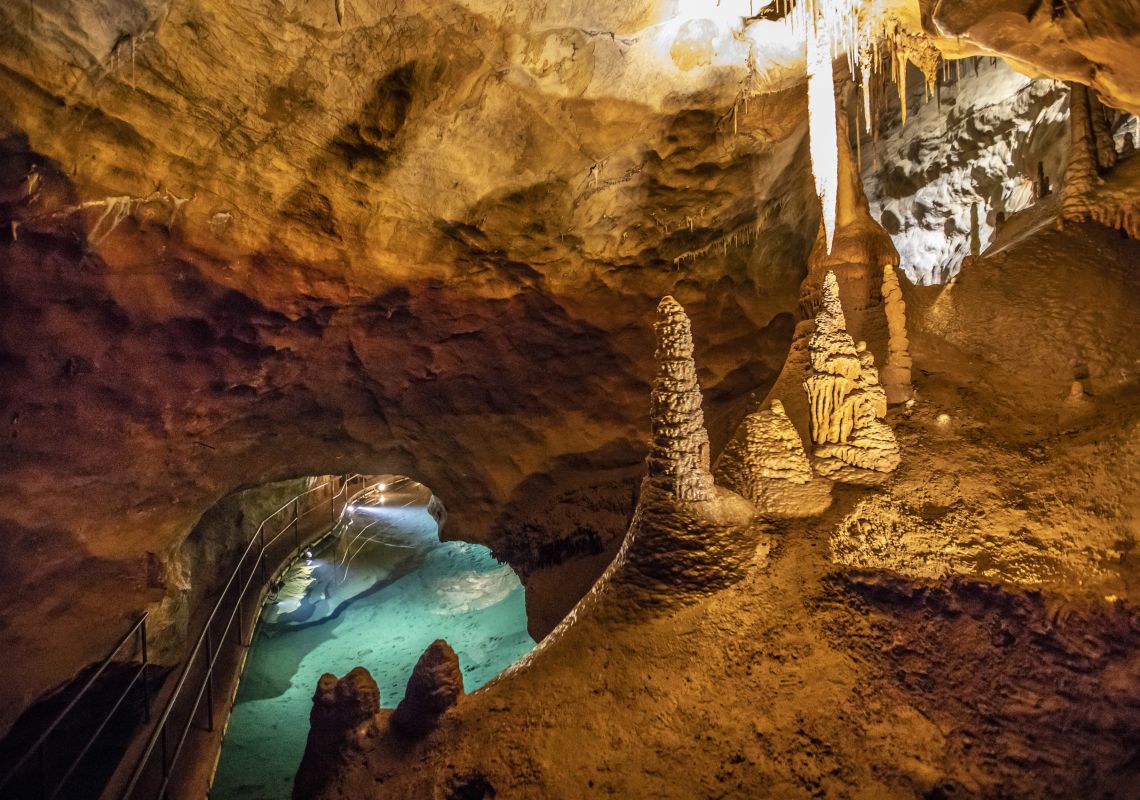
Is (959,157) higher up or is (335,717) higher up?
(959,157)

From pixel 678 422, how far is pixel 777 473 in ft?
4.02

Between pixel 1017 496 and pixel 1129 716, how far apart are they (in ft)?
5.87

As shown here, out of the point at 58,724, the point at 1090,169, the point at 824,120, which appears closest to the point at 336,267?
the point at 58,724

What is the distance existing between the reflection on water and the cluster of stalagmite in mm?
6302

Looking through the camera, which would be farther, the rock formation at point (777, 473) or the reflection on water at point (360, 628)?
the reflection on water at point (360, 628)

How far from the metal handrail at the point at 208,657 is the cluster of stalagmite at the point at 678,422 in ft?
14.5

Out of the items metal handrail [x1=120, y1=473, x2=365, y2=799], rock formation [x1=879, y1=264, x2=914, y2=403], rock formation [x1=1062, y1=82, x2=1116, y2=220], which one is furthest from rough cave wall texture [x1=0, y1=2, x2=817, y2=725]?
rock formation [x1=1062, y1=82, x2=1116, y2=220]

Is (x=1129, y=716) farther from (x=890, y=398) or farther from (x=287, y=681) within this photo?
(x=287, y=681)

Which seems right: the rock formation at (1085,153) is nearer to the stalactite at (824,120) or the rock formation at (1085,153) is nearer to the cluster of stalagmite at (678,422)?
the stalactite at (824,120)

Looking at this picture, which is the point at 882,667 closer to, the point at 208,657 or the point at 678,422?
the point at 678,422

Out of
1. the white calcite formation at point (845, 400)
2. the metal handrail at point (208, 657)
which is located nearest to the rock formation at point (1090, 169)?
the white calcite formation at point (845, 400)

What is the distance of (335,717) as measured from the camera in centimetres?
436

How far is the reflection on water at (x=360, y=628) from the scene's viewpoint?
731 cm

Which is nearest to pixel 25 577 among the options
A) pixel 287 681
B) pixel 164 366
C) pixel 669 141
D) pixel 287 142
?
pixel 164 366
